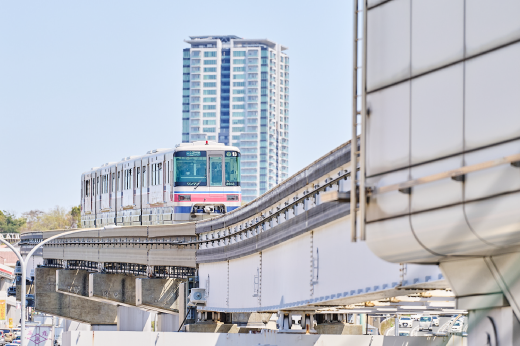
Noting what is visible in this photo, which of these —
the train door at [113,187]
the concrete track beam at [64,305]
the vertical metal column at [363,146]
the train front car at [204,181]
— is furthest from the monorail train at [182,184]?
the vertical metal column at [363,146]

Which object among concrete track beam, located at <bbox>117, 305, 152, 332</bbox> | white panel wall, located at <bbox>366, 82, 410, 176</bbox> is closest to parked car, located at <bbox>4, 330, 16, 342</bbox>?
concrete track beam, located at <bbox>117, 305, 152, 332</bbox>

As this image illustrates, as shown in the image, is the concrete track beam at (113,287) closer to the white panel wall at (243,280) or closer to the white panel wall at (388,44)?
the white panel wall at (243,280)

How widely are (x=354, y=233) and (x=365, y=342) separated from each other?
13300 mm

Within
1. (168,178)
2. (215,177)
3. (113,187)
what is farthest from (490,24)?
(113,187)

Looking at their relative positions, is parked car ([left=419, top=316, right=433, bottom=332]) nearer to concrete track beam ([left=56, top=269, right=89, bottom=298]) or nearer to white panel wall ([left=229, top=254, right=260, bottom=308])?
concrete track beam ([left=56, top=269, right=89, bottom=298])

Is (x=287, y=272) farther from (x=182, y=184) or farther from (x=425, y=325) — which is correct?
(x=425, y=325)

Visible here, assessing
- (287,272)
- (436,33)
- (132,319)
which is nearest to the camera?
(436,33)

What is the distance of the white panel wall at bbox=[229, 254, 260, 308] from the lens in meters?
27.6

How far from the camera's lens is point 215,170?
151ft

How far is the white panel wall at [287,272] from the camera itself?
70.6 feet

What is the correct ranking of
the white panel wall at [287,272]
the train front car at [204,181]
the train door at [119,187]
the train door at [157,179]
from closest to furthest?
the white panel wall at [287,272]
the train front car at [204,181]
the train door at [157,179]
the train door at [119,187]

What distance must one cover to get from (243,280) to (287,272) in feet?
19.5

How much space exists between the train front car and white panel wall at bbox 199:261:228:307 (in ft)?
31.5

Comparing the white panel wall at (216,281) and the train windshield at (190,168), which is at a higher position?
the train windshield at (190,168)
